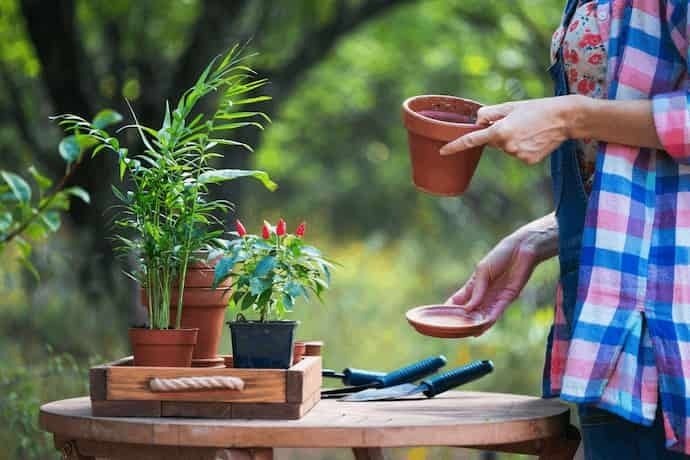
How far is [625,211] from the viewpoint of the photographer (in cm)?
168

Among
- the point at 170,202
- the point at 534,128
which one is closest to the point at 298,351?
the point at 170,202

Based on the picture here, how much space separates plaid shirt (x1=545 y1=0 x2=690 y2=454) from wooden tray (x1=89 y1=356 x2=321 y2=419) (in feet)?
1.31

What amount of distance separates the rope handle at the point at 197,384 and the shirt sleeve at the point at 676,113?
69cm

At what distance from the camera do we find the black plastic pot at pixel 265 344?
72.3 inches

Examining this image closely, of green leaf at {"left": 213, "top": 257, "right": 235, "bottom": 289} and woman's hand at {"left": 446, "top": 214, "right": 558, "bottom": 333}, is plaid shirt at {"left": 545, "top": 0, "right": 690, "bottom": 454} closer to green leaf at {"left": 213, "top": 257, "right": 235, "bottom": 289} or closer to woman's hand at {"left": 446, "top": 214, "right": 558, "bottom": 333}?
woman's hand at {"left": 446, "top": 214, "right": 558, "bottom": 333}

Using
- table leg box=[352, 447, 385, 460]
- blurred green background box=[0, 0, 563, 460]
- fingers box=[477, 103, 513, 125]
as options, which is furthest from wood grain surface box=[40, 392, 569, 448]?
blurred green background box=[0, 0, 563, 460]

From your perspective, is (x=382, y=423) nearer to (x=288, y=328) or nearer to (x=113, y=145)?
(x=288, y=328)

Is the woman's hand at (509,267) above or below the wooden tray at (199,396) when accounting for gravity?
above

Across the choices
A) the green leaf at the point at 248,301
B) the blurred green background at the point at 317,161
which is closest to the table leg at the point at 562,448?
the green leaf at the point at 248,301

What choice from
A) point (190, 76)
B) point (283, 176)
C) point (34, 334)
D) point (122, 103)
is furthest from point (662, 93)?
point (283, 176)

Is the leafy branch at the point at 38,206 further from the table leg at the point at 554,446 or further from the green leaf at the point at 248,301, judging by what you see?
the table leg at the point at 554,446

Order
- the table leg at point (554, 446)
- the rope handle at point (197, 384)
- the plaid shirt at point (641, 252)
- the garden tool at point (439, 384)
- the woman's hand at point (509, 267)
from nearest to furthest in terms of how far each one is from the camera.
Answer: the plaid shirt at point (641, 252) < the rope handle at point (197, 384) < the table leg at point (554, 446) < the woman's hand at point (509, 267) < the garden tool at point (439, 384)

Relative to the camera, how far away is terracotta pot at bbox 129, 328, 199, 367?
1875 millimetres

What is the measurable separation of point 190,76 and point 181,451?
181 inches
